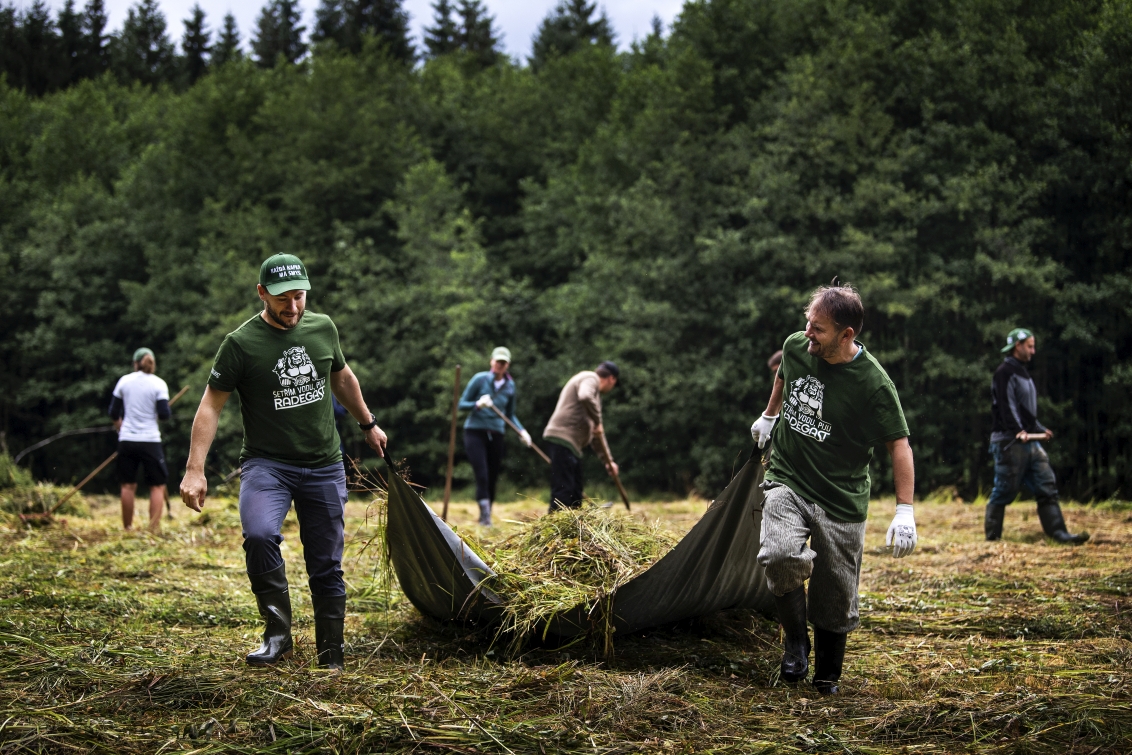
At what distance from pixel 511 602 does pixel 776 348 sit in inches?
533

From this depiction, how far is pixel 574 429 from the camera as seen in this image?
7461 millimetres

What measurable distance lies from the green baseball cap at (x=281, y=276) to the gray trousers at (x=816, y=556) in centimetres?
196

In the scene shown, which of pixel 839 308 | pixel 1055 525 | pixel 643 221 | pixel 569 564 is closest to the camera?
pixel 839 308

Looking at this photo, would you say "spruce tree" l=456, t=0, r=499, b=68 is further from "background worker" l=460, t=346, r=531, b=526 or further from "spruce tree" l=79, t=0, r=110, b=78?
"background worker" l=460, t=346, r=531, b=526

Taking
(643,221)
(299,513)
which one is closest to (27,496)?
(299,513)

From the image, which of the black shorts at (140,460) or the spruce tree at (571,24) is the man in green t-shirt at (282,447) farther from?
the spruce tree at (571,24)

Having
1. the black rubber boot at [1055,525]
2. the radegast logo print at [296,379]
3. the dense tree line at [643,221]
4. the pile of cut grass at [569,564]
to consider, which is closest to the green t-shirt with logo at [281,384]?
the radegast logo print at [296,379]

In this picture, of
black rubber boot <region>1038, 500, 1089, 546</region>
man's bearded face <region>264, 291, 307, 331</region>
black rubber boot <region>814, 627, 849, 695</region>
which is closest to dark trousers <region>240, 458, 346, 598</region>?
man's bearded face <region>264, 291, 307, 331</region>

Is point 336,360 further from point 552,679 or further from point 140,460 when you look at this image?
point 140,460

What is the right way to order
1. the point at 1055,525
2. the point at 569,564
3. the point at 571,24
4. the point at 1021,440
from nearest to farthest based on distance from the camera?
the point at 569,564 → the point at 1021,440 → the point at 1055,525 → the point at 571,24

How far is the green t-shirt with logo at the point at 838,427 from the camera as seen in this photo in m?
3.52

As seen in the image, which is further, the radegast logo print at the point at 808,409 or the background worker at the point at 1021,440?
the background worker at the point at 1021,440

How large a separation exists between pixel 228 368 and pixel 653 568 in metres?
1.80

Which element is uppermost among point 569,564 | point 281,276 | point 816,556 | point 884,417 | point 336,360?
point 281,276
